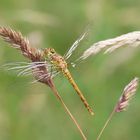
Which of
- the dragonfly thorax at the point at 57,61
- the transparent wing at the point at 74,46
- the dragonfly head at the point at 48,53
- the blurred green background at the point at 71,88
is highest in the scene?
the dragonfly head at the point at 48,53

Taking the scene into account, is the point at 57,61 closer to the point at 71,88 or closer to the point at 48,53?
the point at 48,53

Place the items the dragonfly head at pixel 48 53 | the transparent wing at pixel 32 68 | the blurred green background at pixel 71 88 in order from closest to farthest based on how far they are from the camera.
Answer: the transparent wing at pixel 32 68 → the dragonfly head at pixel 48 53 → the blurred green background at pixel 71 88

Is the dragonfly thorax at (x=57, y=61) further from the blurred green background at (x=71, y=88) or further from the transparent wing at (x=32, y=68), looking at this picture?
the blurred green background at (x=71, y=88)

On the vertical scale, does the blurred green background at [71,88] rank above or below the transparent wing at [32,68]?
below

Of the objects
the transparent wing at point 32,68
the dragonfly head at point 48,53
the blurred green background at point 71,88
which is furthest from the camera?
the blurred green background at point 71,88

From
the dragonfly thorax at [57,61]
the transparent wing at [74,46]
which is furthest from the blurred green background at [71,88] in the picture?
the dragonfly thorax at [57,61]

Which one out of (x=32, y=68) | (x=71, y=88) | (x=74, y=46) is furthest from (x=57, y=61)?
(x=71, y=88)

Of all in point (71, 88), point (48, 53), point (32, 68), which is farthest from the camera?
point (71, 88)

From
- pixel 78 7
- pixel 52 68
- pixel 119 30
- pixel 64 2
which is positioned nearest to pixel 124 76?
pixel 119 30

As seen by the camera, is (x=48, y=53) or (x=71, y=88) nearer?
(x=48, y=53)

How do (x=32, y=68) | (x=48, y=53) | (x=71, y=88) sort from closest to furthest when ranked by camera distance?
(x=32, y=68) < (x=48, y=53) < (x=71, y=88)
